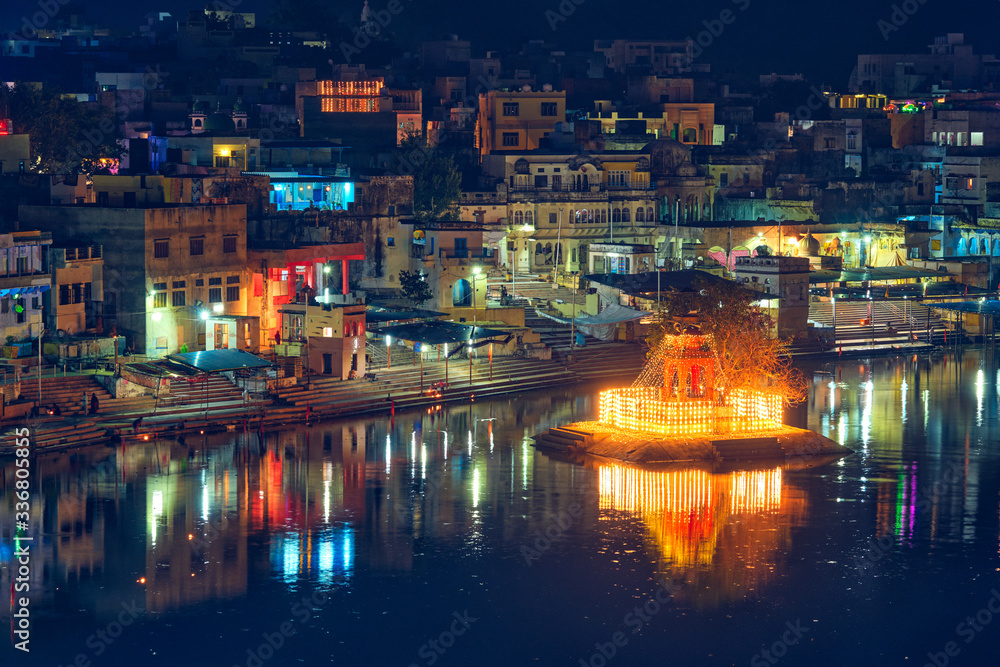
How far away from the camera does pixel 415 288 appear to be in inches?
3258

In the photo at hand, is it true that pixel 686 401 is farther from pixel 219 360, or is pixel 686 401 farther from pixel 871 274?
pixel 871 274

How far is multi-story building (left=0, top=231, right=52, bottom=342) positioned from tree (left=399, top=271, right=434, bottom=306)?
61.9 ft

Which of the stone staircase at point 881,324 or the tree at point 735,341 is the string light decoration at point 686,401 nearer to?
the tree at point 735,341

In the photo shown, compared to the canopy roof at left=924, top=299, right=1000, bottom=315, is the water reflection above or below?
below

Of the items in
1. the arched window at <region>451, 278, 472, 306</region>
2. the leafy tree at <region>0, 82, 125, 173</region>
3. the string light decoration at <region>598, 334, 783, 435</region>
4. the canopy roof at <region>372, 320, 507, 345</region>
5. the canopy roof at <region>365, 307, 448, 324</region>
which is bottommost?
the string light decoration at <region>598, 334, 783, 435</region>

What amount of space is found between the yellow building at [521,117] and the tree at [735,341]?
109ft

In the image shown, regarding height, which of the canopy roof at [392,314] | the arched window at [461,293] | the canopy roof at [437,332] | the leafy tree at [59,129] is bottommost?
the canopy roof at [437,332]

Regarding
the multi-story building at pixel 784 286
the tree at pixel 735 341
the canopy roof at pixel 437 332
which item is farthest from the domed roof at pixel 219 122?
the tree at pixel 735 341

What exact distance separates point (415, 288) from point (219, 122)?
74.3 ft

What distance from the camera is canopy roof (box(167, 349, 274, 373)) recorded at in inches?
2635

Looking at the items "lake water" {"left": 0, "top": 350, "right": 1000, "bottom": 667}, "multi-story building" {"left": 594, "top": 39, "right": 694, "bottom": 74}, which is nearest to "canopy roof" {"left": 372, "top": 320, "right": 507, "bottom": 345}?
"lake water" {"left": 0, "top": 350, "right": 1000, "bottom": 667}

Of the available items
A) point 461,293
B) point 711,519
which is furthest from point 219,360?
point 711,519

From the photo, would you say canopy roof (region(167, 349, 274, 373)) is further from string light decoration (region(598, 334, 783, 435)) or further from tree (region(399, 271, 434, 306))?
tree (region(399, 271, 434, 306))

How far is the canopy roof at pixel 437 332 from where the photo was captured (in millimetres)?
74375
